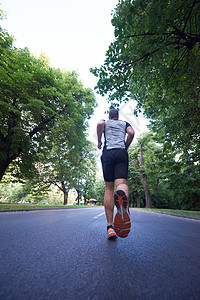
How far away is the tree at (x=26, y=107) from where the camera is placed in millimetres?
9430

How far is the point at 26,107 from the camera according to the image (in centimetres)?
985

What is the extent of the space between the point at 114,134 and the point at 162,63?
8.80 feet

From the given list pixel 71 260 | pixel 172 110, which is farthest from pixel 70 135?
pixel 71 260

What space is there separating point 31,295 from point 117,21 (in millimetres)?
5063

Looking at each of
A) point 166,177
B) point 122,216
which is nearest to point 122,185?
point 122,216

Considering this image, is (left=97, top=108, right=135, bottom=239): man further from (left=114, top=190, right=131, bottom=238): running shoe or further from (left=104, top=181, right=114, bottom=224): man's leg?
(left=114, top=190, right=131, bottom=238): running shoe

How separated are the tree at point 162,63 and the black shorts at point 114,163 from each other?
2.91 metres

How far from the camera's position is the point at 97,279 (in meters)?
1.08

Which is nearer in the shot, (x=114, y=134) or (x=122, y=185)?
(x=122, y=185)

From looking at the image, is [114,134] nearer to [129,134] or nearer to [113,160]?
[129,134]

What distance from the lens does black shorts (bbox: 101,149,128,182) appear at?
2516 mm

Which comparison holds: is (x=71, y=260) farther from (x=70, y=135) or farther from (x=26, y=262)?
(x=70, y=135)

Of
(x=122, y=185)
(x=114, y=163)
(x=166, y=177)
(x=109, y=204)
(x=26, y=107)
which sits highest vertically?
(x=26, y=107)

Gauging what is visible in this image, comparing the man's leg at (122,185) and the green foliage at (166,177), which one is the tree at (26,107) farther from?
the man's leg at (122,185)
